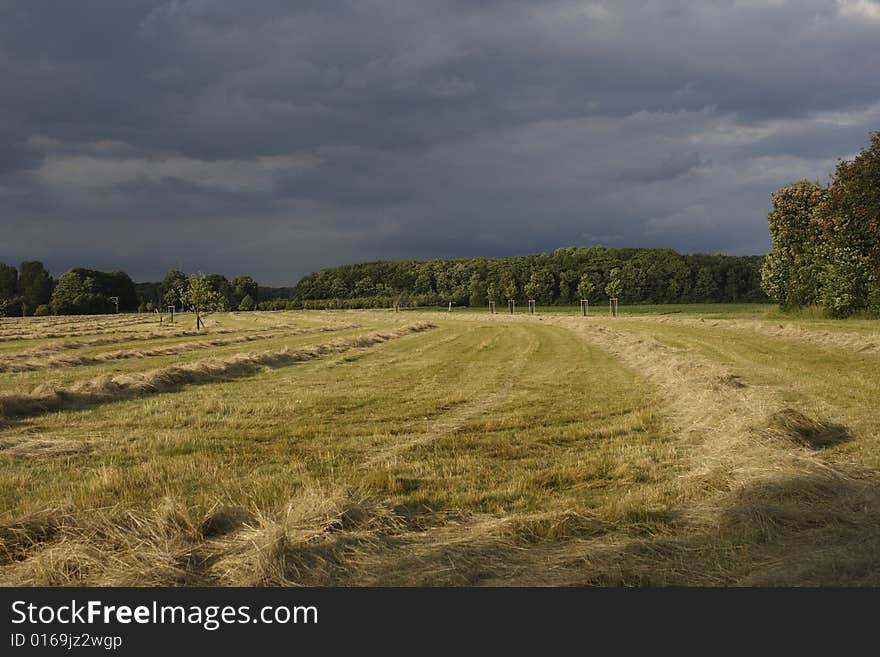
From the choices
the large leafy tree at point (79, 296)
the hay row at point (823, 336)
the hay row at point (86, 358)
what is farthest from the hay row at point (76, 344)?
the large leafy tree at point (79, 296)

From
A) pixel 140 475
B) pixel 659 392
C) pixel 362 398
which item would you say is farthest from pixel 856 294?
pixel 140 475

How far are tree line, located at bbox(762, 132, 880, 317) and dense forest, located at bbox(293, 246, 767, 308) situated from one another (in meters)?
39.9

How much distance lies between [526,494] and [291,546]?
288cm

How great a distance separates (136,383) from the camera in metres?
15.7

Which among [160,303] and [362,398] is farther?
[160,303]

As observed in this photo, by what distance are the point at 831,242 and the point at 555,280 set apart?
10313cm

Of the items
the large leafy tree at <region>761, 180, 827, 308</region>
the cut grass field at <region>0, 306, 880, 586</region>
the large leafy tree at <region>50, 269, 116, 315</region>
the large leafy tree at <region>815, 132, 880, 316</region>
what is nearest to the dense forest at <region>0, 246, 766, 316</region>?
the large leafy tree at <region>50, 269, 116, 315</region>

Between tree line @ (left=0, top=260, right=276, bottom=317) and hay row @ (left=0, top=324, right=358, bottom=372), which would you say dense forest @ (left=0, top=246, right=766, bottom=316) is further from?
hay row @ (left=0, top=324, right=358, bottom=372)

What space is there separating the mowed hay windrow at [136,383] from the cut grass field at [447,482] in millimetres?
85

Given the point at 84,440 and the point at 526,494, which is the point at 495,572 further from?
the point at 84,440

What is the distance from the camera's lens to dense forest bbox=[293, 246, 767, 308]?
11506cm

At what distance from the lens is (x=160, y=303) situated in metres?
157

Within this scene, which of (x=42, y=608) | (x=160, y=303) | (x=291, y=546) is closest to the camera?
(x=42, y=608)

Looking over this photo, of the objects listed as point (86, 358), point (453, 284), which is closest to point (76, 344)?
point (86, 358)
